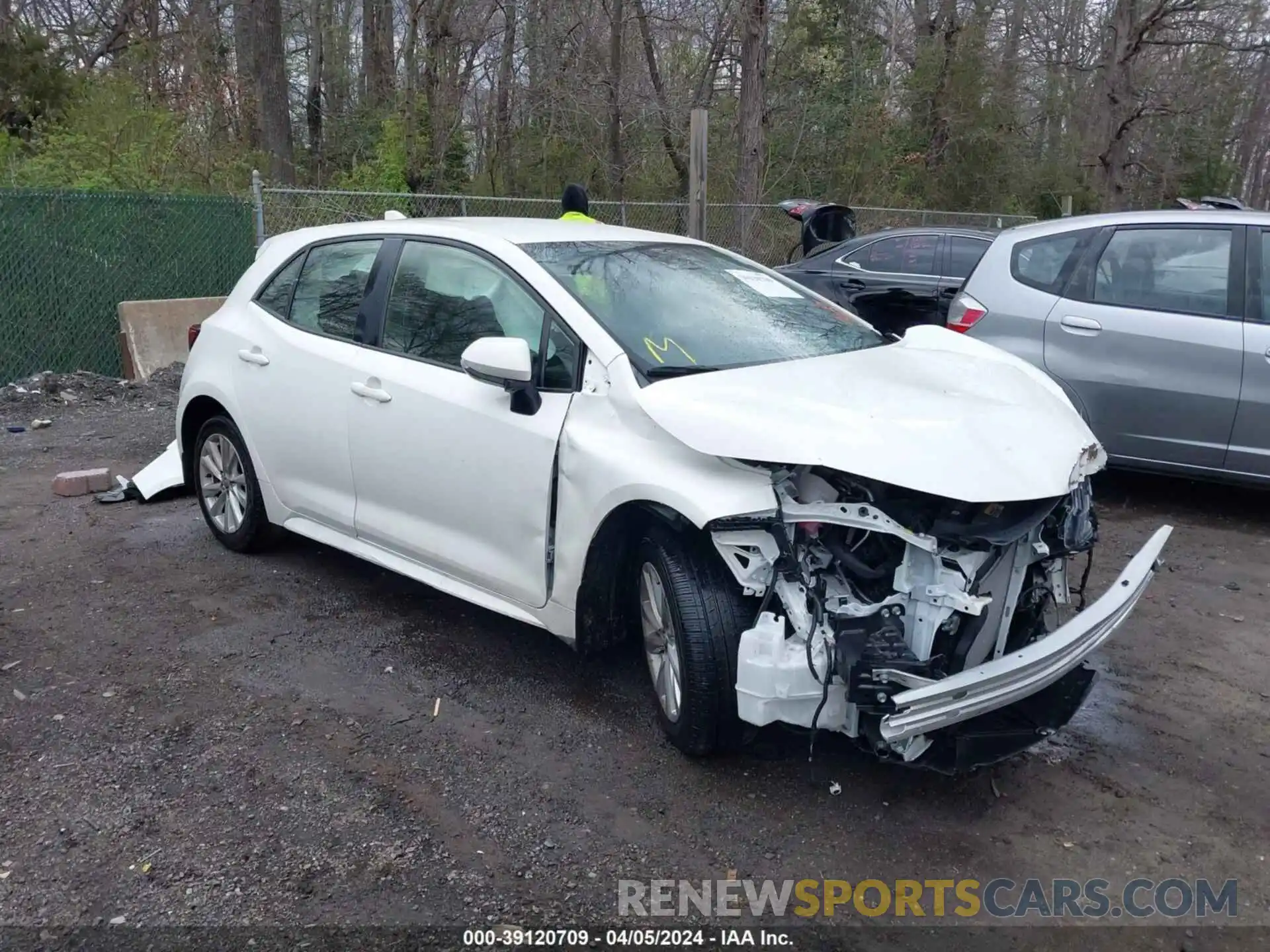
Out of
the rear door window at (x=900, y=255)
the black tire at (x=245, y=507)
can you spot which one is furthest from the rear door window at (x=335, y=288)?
the rear door window at (x=900, y=255)

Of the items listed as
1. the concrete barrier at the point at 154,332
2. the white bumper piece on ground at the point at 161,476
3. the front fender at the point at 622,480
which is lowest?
the white bumper piece on ground at the point at 161,476

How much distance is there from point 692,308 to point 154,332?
26.6 ft

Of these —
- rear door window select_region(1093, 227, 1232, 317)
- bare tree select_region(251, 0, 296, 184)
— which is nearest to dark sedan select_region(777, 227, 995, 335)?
rear door window select_region(1093, 227, 1232, 317)

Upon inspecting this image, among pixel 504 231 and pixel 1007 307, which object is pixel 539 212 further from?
pixel 504 231

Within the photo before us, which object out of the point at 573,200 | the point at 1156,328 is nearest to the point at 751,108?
the point at 573,200

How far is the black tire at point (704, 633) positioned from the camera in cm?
330

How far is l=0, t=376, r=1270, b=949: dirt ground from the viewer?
119 inches

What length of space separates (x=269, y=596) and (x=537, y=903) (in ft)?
8.75

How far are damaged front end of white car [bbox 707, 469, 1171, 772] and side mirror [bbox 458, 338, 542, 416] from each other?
3.07 feet

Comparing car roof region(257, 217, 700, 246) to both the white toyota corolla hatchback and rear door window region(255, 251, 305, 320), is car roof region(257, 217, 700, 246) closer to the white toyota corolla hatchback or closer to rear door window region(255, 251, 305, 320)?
the white toyota corolla hatchback

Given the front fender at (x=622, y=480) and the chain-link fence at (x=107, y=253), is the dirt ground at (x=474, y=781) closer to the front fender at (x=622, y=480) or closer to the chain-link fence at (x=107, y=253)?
the front fender at (x=622, y=480)

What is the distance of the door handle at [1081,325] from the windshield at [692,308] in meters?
2.24

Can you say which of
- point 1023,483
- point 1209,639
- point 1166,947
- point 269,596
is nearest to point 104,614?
point 269,596

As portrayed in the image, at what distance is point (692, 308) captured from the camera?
13.7ft
